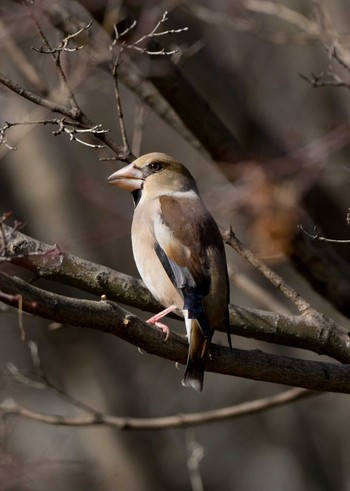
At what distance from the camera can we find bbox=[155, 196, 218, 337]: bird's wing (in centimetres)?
507

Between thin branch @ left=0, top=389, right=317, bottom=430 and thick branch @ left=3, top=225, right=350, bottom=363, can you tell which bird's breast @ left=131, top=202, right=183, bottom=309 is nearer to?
thick branch @ left=3, top=225, right=350, bottom=363

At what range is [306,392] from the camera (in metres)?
6.04

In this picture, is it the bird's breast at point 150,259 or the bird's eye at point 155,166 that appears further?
the bird's eye at point 155,166

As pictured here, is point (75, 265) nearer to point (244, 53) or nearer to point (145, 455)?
point (145, 455)

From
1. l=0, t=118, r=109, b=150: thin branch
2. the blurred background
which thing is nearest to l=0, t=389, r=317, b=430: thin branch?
the blurred background

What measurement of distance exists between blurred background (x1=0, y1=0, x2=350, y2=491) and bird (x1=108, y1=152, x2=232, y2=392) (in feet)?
2.61

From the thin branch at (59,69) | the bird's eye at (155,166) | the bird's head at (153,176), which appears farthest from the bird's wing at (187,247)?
the thin branch at (59,69)

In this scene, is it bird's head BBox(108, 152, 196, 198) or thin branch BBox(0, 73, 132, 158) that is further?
bird's head BBox(108, 152, 196, 198)

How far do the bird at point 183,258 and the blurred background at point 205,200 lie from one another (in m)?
0.79

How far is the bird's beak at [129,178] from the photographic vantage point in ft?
19.3

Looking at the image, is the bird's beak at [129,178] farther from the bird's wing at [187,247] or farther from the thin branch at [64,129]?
the thin branch at [64,129]

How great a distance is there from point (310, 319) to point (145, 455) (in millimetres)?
4645

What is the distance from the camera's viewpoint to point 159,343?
4379mm

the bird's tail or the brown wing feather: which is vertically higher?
the brown wing feather
